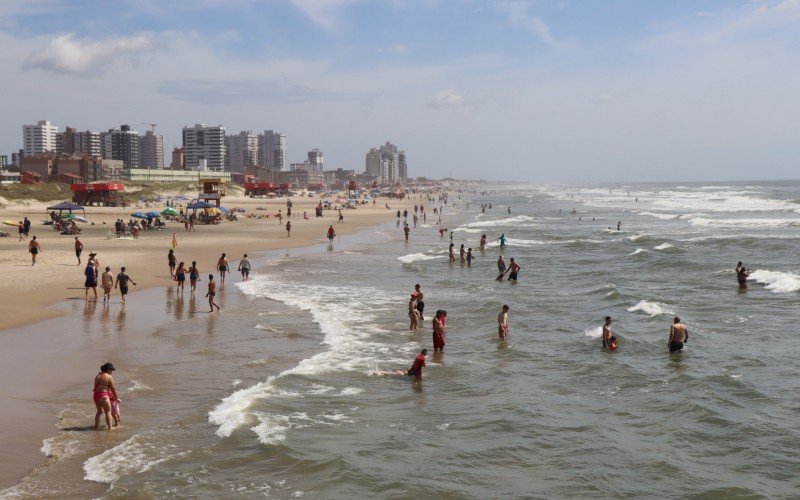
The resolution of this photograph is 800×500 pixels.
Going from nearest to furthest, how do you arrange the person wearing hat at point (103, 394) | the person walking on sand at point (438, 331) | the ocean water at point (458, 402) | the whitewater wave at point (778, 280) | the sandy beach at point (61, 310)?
the ocean water at point (458, 402)
the person wearing hat at point (103, 394)
the sandy beach at point (61, 310)
the person walking on sand at point (438, 331)
the whitewater wave at point (778, 280)

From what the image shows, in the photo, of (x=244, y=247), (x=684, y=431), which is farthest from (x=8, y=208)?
(x=684, y=431)

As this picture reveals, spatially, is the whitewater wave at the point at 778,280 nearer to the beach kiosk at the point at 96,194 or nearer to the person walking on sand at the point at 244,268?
the person walking on sand at the point at 244,268

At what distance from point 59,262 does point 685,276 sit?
2528cm

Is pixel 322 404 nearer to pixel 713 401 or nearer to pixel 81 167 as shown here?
pixel 713 401

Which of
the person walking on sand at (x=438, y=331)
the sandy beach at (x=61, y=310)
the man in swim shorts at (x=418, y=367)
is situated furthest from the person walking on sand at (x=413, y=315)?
the sandy beach at (x=61, y=310)

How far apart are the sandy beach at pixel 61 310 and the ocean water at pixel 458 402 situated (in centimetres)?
56

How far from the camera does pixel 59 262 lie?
2909 cm

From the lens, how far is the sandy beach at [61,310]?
11.4m

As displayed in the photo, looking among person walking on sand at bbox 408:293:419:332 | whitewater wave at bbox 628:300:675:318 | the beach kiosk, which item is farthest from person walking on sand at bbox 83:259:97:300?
the beach kiosk

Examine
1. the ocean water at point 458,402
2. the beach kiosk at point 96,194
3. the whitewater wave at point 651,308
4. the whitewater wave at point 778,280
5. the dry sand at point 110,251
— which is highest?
the beach kiosk at point 96,194

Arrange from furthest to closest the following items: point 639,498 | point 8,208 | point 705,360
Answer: point 8,208 < point 705,360 < point 639,498

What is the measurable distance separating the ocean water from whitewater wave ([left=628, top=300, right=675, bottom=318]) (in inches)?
4.7

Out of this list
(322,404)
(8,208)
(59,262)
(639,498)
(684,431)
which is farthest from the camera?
(8,208)

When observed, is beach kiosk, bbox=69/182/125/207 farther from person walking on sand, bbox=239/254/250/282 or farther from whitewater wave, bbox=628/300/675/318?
whitewater wave, bbox=628/300/675/318
